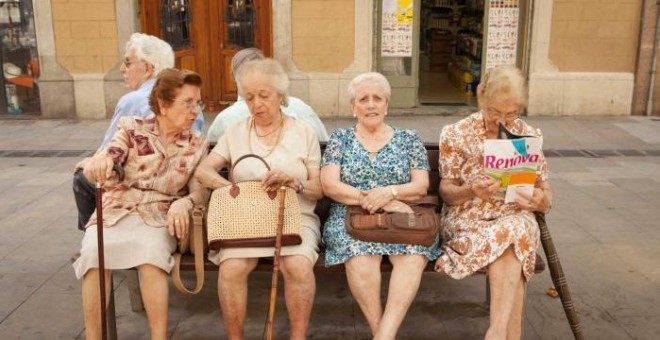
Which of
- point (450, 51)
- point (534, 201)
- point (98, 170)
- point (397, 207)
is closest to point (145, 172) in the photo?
point (98, 170)

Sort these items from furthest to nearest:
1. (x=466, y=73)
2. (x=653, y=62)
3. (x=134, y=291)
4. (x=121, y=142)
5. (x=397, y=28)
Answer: (x=466, y=73)
(x=397, y=28)
(x=653, y=62)
(x=134, y=291)
(x=121, y=142)

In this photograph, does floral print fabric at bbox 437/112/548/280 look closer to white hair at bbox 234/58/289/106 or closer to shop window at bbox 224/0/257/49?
white hair at bbox 234/58/289/106

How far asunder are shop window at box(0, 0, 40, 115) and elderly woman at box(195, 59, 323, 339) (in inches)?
286

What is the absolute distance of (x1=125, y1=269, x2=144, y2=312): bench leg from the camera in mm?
3682

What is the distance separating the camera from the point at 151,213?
326 centimetres

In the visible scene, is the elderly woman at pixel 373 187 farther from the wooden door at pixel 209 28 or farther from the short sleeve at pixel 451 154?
the wooden door at pixel 209 28

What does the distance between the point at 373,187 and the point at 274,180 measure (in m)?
0.56

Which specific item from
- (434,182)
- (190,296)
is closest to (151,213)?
(190,296)

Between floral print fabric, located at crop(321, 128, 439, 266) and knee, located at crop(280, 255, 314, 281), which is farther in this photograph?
floral print fabric, located at crop(321, 128, 439, 266)

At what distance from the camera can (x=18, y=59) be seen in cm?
972

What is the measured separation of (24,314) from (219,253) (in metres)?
1.32

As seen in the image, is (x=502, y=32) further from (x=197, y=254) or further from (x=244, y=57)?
(x=197, y=254)

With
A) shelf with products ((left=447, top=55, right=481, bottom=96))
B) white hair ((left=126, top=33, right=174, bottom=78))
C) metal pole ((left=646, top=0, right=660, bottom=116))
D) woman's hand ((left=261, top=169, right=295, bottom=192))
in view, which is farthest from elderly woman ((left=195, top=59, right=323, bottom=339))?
shelf with products ((left=447, top=55, right=481, bottom=96))

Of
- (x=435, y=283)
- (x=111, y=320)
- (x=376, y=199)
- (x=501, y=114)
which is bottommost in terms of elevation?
(x=435, y=283)
